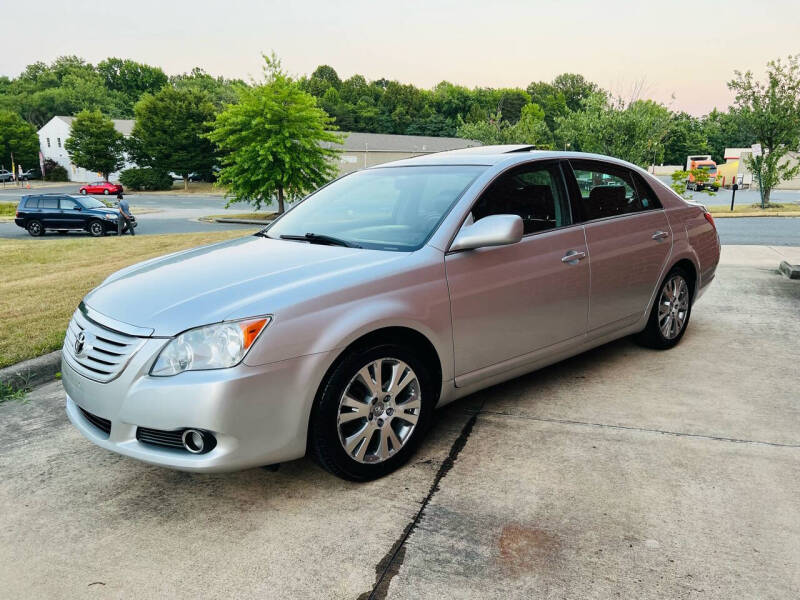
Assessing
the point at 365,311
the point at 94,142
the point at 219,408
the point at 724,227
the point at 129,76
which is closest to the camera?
the point at 219,408

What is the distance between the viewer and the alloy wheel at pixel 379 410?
10.0 feet

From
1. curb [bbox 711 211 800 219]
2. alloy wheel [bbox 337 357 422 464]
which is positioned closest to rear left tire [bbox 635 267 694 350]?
alloy wheel [bbox 337 357 422 464]

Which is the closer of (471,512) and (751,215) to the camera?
(471,512)

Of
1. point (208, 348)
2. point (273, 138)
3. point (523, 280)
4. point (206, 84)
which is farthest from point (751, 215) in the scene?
point (206, 84)

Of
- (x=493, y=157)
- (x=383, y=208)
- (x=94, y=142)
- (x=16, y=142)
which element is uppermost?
(x=16, y=142)

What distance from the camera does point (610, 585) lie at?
238 cm

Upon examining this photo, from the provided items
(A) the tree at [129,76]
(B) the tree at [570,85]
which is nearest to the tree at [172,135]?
(A) the tree at [129,76]

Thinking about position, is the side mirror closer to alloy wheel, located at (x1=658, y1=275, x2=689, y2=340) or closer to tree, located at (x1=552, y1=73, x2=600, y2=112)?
alloy wheel, located at (x1=658, y1=275, x2=689, y2=340)

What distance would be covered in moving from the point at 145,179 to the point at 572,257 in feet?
203

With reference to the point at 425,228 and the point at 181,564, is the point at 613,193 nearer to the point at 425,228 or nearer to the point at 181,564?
the point at 425,228

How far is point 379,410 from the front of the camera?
3.16 m

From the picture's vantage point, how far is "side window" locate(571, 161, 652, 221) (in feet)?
14.4

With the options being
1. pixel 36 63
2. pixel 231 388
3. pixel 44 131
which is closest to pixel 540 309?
pixel 231 388

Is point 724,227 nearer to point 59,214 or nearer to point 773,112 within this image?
point 773,112
